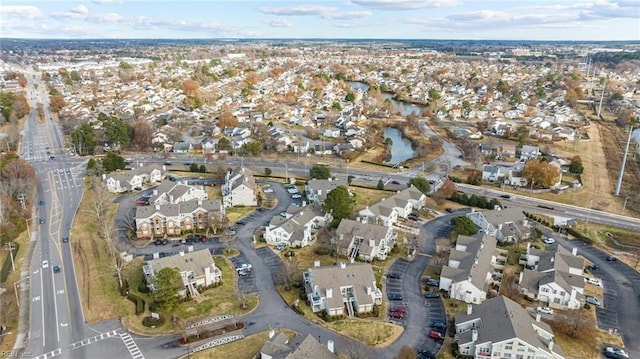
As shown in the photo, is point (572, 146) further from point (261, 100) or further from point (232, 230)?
point (261, 100)

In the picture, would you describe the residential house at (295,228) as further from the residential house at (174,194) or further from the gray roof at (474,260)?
the gray roof at (474,260)

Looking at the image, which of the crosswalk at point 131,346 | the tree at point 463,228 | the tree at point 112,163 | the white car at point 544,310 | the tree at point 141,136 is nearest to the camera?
the crosswalk at point 131,346

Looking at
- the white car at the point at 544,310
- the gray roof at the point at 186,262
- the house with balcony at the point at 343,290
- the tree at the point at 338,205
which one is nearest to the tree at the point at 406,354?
the house with balcony at the point at 343,290

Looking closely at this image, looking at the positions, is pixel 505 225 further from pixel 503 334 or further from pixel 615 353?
pixel 503 334

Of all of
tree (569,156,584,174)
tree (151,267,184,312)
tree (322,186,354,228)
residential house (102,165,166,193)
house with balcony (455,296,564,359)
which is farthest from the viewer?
tree (569,156,584,174)

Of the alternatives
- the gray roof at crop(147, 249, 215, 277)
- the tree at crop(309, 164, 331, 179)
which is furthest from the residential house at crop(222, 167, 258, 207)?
the gray roof at crop(147, 249, 215, 277)

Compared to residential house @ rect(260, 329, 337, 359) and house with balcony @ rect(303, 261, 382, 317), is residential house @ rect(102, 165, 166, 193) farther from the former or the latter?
residential house @ rect(260, 329, 337, 359)
